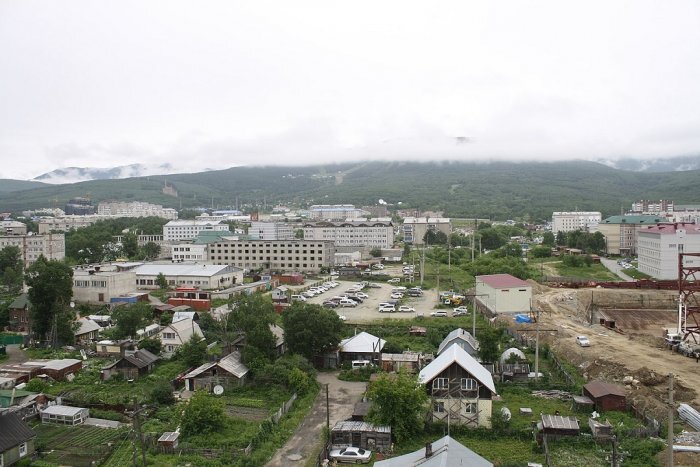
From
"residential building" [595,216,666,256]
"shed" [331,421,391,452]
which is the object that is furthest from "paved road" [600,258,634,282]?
"shed" [331,421,391,452]

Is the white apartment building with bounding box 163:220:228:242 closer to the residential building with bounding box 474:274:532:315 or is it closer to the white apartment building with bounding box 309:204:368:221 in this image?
the white apartment building with bounding box 309:204:368:221

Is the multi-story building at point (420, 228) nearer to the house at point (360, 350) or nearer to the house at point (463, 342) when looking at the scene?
the house at point (463, 342)

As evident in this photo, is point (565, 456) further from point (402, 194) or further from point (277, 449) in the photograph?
point (402, 194)

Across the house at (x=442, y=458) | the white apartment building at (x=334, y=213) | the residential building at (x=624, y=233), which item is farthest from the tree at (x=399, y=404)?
the white apartment building at (x=334, y=213)

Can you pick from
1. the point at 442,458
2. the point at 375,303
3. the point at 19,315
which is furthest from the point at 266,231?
the point at 442,458

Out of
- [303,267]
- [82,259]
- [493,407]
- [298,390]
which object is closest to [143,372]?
[298,390]

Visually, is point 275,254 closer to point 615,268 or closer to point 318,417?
point 615,268

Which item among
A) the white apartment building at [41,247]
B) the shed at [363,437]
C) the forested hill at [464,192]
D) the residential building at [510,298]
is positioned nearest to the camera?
the shed at [363,437]
